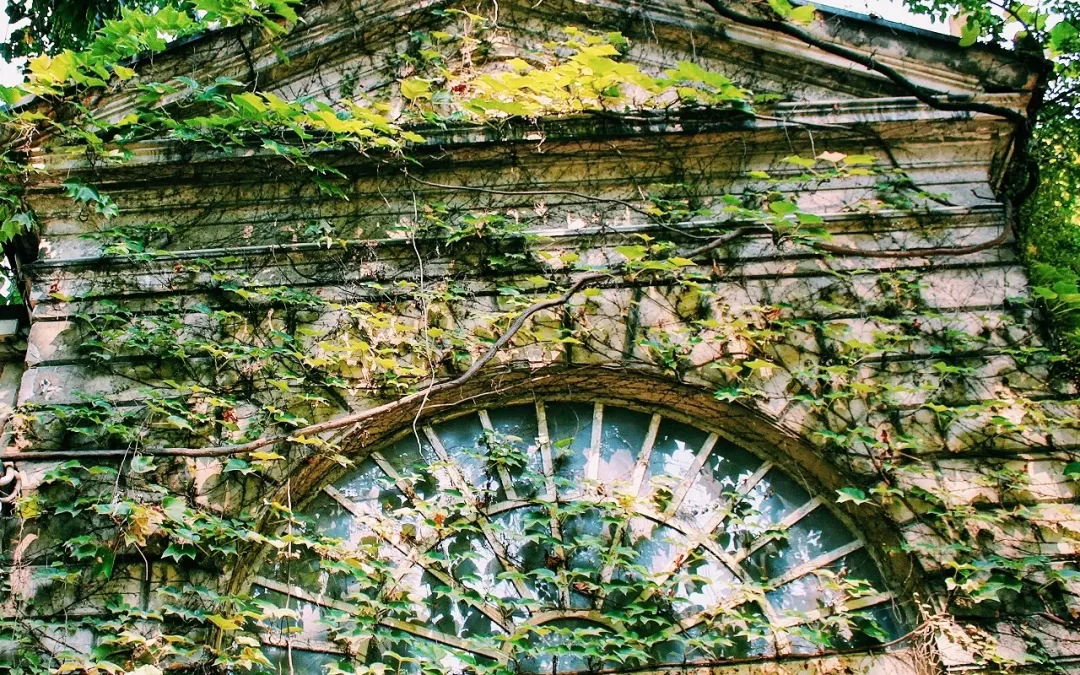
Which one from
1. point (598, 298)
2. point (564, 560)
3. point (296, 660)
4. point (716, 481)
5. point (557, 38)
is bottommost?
point (296, 660)

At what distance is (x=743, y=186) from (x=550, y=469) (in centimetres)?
227

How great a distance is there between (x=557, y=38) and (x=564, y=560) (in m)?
3.67

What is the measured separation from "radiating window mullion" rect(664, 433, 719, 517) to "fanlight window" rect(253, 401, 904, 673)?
0.04ft

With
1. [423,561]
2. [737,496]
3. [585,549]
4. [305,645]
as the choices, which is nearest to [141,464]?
[305,645]

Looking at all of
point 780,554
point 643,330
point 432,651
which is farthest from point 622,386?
point 432,651

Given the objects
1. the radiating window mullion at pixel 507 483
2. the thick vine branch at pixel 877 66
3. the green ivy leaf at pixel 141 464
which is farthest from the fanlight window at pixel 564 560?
the thick vine branch at pixel 877 66

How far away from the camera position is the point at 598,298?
5.05 m

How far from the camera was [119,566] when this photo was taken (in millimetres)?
4375

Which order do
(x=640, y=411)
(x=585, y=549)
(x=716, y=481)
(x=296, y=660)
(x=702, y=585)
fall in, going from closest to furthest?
(x=296, y=660) < (x=702, y=585) < (x=585, y=549) < (x=716, y=481) < (x=640, y=411)

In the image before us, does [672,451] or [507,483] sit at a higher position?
[672,451]

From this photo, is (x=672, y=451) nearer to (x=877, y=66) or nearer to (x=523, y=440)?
(x=523, y=440)

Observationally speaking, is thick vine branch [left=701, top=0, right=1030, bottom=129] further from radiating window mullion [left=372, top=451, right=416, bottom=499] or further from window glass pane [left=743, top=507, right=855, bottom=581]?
radiating window mullion [left=372, top=451, right=416, bottom=499]

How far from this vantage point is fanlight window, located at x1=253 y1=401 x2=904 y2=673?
4324 millimetres

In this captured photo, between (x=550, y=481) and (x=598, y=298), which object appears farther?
(x=598, y=298)
